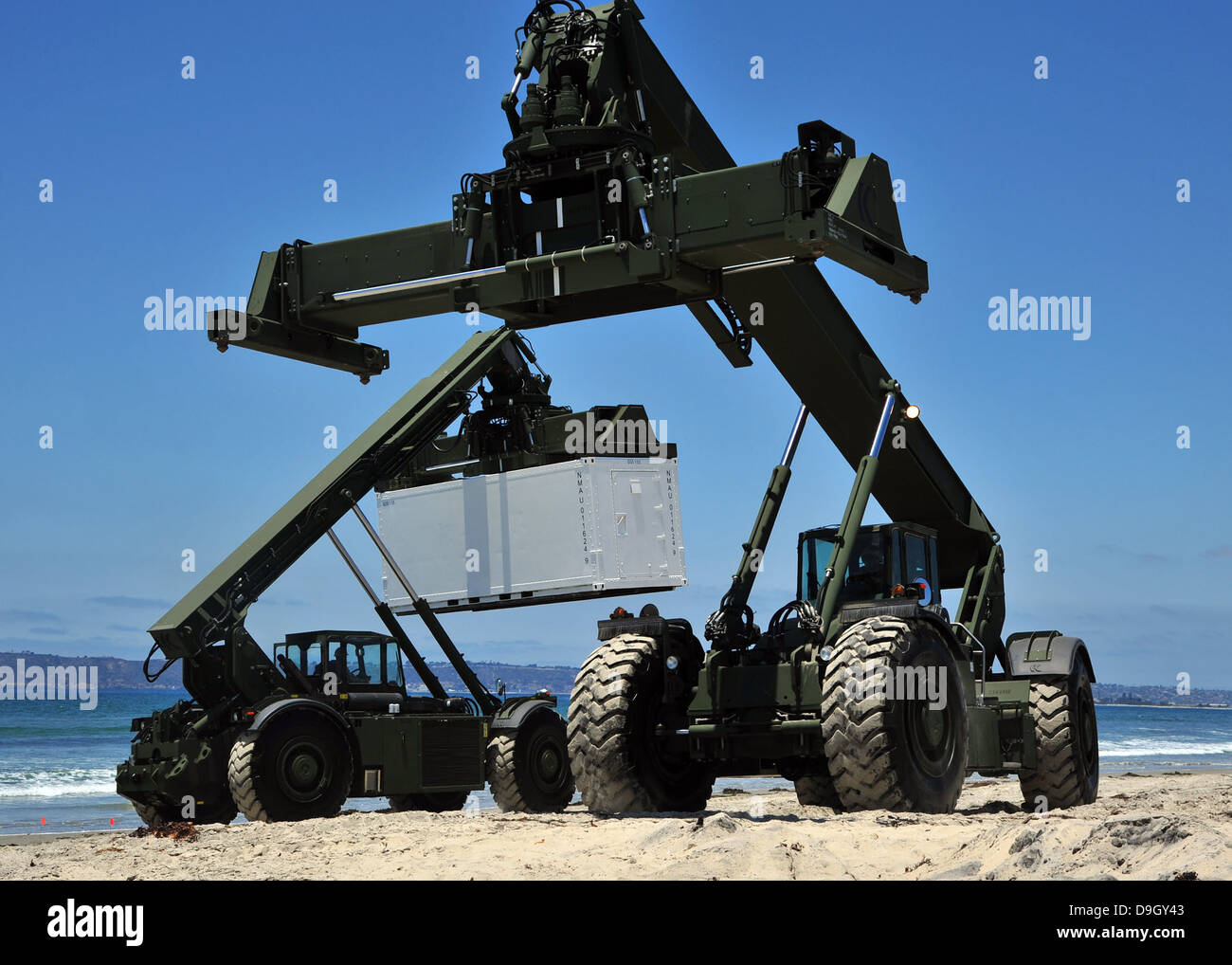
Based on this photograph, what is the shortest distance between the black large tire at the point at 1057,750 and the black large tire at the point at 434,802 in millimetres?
7119

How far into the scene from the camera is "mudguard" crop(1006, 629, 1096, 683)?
1686 centimetres

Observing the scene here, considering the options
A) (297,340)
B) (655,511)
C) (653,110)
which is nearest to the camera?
(653,110)

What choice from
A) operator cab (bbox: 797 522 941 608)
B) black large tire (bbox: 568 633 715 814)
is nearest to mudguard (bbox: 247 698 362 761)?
black large tire (bbox: 568 633 715 814)

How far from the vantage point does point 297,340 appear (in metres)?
15.1

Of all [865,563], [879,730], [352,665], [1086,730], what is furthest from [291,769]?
[1086,730]

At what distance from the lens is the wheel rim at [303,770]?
50.4 ft

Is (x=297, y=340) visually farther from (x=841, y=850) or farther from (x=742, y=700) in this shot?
(x=841, y=850)

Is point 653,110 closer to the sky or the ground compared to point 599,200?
closer to the sky

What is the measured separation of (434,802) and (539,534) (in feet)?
14.3

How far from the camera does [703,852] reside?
373 inches

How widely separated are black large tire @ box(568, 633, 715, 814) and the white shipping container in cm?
268
